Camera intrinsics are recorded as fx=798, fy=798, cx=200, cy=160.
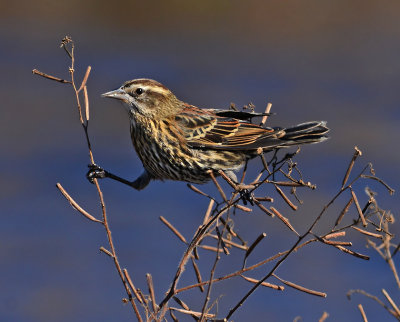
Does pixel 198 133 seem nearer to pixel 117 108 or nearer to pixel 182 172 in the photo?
pixel 182 172

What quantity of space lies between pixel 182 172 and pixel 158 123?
394 mm

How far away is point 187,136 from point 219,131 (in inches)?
11.2

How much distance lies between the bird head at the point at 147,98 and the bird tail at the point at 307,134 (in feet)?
2.59

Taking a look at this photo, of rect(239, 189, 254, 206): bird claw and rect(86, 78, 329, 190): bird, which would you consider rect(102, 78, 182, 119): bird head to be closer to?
rect(86, 78, 329, 190): bird

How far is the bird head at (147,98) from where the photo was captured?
4.75m

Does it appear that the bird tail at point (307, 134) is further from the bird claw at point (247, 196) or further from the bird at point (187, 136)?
the bird claw at point (247, 196)

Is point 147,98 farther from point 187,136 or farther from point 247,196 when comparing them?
point 247,196

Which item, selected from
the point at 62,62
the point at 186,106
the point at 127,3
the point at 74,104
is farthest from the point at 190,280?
the point at 127,3

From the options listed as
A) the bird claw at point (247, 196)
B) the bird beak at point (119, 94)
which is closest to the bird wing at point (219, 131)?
the bird beak at point (119, 94)

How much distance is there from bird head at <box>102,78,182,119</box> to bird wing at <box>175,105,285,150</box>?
10 centimetres

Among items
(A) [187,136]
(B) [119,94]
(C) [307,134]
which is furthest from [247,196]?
(B) [119,94]

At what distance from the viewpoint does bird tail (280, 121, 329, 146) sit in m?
4.54

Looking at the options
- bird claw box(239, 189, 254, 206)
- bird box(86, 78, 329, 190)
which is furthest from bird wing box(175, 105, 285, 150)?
bird claw box(239, 189, 254, 206)

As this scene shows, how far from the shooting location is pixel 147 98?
4859 millimetres
